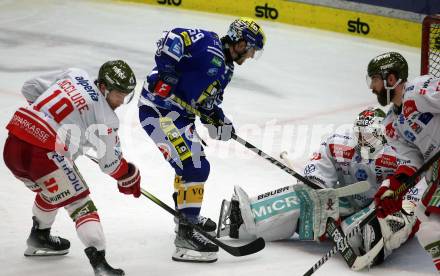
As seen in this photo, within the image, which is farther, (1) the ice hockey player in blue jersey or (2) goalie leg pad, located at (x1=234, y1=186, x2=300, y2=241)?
(2) goalie leg pad, located at (x1=234, y1=186, x2=300, y2=241)

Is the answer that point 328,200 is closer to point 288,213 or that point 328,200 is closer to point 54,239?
point 288,213

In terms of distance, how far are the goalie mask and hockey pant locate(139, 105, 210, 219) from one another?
2.63 ft

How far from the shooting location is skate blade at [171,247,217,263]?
165 inches

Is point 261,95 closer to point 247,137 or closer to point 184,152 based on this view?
point 247,137

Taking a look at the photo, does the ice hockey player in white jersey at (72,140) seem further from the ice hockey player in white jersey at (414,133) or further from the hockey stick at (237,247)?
the ice hockey player in white jersey at (414,133)

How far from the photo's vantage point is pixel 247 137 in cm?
Answer: 626

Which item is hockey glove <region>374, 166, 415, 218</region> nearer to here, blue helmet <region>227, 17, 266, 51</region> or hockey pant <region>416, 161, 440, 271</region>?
hockey pant <region>416, 161, 440, 271</region>

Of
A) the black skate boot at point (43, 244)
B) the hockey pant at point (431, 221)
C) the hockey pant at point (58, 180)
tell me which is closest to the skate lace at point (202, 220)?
the black skate boot at point (43, 244)

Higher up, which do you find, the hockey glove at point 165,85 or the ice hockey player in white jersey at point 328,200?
the hockey glove at point 165,85

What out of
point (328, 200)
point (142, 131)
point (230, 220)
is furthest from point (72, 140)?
point (142, 131)

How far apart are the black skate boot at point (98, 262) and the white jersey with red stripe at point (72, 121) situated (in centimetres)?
→ 36

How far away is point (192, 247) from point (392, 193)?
1.12 m

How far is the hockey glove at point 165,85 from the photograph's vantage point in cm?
439

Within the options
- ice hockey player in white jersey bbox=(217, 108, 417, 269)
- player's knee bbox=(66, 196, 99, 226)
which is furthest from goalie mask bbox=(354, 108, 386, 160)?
player's knee bbox=(66, 196, 99, 226)
